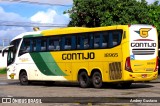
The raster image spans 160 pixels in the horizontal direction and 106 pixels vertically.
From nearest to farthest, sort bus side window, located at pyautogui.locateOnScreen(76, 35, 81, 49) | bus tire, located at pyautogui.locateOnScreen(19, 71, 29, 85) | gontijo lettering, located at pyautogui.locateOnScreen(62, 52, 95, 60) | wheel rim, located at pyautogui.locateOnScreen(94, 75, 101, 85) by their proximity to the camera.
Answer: wheel rim, located at pyautogui.locateOnScreen(94, 75, 101, 85)
gontijo lettering, located at pyautogui.locateOnScreen(62, 52, 95, 60)
bus side window, located at pyautogui.locateOnScreen(76, 35, 81, 49)
bus tire, located at pyautogui.locateOnScreen(19, 71, 29, 85)

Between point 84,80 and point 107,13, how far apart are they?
42.1 ft

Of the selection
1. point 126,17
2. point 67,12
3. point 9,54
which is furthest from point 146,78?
point 67,12

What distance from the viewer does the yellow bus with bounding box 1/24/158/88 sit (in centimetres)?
2189

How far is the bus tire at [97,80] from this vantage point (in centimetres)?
2301

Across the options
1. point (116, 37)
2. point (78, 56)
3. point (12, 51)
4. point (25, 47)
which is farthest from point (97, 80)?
point (12, 51)

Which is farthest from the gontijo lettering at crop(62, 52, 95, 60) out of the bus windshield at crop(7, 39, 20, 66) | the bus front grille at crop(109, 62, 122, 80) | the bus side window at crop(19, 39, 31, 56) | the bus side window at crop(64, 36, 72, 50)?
the bus windshield at crop(7, 39, 20, 66)

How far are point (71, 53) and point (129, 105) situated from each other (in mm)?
10161

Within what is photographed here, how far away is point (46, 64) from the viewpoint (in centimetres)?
2625

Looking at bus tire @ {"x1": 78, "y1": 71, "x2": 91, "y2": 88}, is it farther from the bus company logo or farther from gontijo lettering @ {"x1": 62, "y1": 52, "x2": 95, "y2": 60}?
the bus company logo

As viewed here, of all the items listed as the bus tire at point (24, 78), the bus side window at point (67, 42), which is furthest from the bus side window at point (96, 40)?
the bus tire at point (24, 78)

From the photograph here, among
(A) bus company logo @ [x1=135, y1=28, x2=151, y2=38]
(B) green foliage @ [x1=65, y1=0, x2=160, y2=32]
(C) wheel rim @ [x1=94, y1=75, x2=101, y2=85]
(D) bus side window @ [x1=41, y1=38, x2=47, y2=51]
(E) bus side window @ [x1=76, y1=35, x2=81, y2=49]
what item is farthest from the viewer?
(B) green foliage @ [x1=65, y1=0, x2=160, y2=32]

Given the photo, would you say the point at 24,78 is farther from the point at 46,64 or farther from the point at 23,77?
the point at 46,64

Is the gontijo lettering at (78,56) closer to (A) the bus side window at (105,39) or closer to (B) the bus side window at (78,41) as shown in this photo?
(B) the bus side window at (78,41)

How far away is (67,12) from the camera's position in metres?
38.0
